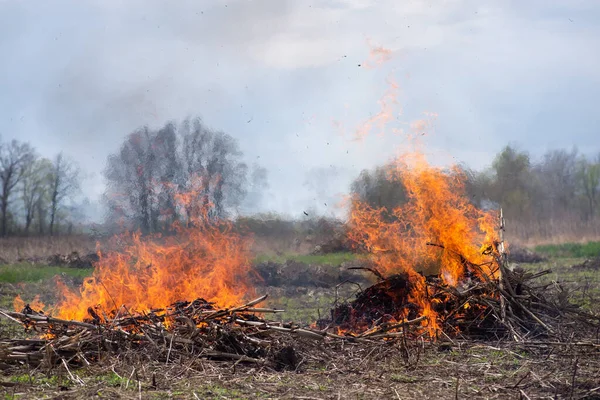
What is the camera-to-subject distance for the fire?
9.27 meters

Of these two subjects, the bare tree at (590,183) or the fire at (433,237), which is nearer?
the fire at (433,237)

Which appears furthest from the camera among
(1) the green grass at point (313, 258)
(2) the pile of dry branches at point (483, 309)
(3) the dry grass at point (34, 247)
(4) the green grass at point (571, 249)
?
(4) the green grass at point (571, 249)

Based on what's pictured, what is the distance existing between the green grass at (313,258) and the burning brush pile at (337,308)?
25.9 feet

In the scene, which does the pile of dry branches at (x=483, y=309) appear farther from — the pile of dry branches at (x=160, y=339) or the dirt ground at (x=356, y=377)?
the pile of dry branches at (x=160, y=339)

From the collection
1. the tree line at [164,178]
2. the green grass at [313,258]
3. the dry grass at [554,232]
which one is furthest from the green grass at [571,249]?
the tree line at [164,178]

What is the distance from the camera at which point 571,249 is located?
2658 centimetres

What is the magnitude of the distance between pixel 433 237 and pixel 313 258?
41.4 ft

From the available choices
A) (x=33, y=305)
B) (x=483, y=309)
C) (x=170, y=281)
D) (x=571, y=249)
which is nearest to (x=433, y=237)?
(x=483, y=309)

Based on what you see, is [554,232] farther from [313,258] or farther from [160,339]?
[160,339]

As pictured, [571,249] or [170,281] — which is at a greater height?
[170,281]

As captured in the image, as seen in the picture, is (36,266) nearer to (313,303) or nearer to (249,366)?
(313,303)

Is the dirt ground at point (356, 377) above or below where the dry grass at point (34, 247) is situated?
below

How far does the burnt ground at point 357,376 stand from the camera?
5457mm

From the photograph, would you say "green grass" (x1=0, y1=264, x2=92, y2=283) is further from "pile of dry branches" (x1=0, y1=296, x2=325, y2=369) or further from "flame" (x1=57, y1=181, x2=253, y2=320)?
"pile of dry branches" (x1=0, y1=296, x2=325, y2=369)
